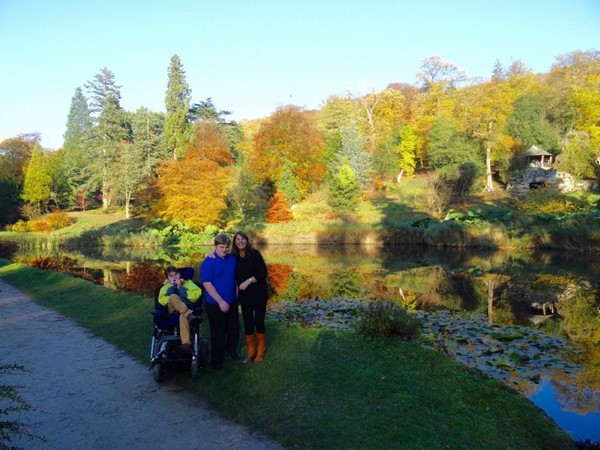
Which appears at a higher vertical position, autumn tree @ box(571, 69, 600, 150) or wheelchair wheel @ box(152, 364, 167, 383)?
autumn tree @ box(571, 69, 600, 150)

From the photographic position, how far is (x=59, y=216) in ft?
139

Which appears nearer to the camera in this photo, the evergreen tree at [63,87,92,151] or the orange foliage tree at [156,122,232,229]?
the orange foliage tree at [156,122,232,229]

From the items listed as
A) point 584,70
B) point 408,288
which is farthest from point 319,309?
point 584,70

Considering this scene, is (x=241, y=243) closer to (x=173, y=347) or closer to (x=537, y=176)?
(x=173, y=347)

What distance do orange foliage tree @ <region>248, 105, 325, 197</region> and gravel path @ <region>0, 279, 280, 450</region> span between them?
3305 centimetres

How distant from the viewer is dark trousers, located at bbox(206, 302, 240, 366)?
5824 mm

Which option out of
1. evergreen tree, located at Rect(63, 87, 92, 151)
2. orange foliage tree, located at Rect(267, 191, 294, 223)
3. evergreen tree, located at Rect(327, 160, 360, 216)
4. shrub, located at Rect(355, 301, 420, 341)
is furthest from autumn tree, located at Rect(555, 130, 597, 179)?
evergreen tree, located at Rect(63, 87, 92, 151)

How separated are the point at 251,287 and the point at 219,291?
1.41ft

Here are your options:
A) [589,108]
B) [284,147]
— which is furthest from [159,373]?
[589,108]

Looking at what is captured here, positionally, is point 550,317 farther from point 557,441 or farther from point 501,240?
point 501,240

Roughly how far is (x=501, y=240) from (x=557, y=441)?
75.9 ft

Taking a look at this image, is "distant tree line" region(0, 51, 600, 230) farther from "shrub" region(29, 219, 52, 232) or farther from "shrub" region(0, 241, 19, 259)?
"shrub" region(0, 241, 19, 259)

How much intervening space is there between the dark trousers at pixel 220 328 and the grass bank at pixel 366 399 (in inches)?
8.9

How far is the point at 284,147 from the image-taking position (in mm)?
39812
